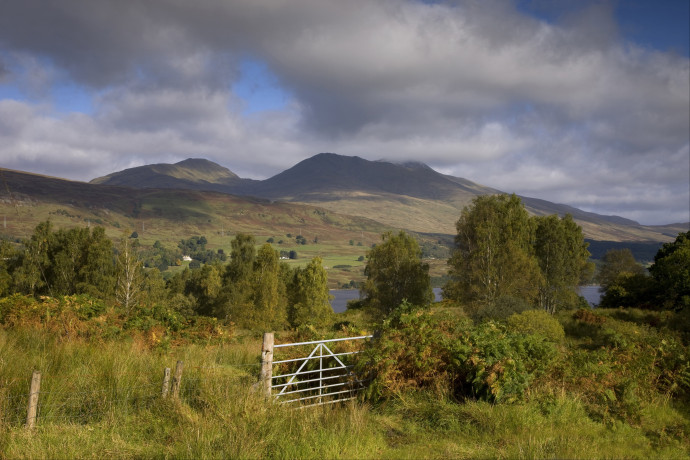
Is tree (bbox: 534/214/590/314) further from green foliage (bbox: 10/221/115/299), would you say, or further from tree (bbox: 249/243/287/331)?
green foliage (bbox: 10/221/115/299)

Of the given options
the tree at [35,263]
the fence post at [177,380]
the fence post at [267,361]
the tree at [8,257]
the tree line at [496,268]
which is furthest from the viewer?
the tree at [8,257]

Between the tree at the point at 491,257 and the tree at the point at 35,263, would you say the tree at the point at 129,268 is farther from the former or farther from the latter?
the tree at the point at 491,257

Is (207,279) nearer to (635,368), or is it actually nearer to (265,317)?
(265,317)

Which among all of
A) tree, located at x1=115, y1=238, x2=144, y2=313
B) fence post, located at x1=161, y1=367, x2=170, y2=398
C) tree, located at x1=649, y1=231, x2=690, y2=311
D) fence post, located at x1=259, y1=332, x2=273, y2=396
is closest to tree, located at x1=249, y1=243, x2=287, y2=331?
tree, located at x1=115, y1=238, x2=144, y2=313

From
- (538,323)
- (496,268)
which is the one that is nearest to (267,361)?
(538,323)

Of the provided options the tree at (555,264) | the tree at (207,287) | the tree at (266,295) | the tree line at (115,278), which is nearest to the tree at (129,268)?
the tree line at (115,278)

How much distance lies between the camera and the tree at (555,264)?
43.4 metres

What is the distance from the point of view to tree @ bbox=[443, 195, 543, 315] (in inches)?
1379

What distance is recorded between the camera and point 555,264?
43875 mm

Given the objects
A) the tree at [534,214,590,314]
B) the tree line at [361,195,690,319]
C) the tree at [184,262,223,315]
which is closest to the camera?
the tree line at [361,195,690,319]

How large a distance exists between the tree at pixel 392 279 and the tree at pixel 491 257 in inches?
130

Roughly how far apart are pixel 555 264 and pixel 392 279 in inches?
655

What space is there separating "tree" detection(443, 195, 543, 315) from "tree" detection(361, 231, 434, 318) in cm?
330

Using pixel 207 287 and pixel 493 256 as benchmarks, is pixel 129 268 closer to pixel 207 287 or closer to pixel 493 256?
pixel 493 256
